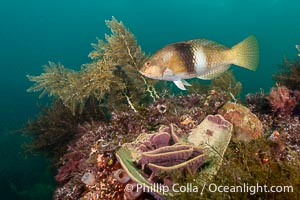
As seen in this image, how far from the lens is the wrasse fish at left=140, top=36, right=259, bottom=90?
138 inches

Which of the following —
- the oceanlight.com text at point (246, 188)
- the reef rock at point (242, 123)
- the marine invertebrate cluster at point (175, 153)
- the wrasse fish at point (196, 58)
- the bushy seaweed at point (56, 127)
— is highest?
the bushy seaweed at point (56, 127)

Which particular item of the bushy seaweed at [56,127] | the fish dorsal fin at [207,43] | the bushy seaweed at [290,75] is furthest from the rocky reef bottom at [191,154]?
the bushy seaweed at [56,127]

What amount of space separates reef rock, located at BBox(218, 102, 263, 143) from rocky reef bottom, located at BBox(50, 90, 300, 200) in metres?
0.01

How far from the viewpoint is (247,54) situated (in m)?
3.79

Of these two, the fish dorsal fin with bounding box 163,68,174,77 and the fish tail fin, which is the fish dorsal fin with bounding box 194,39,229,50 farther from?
the fish dorsal fin with bounding box 163,68,174,77

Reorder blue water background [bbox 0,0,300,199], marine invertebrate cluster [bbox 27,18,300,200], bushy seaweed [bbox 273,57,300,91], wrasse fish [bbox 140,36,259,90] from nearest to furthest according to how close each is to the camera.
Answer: marine invertebrate cluster [bbox 27,18,300,200] → wrasse fish [bbox 140,36,259,90] → bushy seaweed [bbox 273,57,300,91] → blue water background [bbox 0,0,300,199]

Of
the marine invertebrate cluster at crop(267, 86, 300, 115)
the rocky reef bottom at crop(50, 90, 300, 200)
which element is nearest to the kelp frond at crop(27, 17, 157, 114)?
the rocky reef bottom at crop(50, 90, 300, 200)

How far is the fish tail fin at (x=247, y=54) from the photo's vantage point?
375cm

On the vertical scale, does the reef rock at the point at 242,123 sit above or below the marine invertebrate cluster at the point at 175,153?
above

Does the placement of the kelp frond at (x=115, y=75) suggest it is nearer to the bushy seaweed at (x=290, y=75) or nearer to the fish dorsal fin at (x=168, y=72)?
the bushy seaweed at (x=290, y=75)

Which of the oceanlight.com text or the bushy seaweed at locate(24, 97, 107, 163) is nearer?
the oceanlight.com text

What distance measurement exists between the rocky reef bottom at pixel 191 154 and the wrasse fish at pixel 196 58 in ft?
2.00

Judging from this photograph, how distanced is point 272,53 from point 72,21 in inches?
2902

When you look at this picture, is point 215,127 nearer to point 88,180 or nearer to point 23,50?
point 88,180
